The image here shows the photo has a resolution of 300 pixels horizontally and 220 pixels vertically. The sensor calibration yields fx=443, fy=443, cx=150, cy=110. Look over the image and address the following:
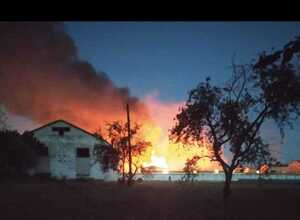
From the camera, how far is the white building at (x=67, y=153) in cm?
3831

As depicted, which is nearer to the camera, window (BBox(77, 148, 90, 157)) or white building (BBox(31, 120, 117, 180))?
white building (BBox(31, 120, 117, 180))

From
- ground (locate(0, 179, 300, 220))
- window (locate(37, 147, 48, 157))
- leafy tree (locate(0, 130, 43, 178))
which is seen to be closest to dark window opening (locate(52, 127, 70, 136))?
window (locate(37, 147, 48, 157))

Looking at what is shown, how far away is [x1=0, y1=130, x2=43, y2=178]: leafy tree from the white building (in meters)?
2.27

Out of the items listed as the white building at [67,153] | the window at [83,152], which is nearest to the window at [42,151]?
the white building at [67,153]

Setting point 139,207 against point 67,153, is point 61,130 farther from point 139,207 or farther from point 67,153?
point 139,207

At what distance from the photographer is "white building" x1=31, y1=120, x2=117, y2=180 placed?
126ft

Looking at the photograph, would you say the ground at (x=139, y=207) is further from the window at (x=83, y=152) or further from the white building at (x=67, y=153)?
the window at (x=83, y=152)

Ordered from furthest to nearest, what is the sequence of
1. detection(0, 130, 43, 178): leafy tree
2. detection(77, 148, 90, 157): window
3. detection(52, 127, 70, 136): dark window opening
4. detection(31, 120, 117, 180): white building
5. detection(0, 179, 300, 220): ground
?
detection(52, 127, 70, 136): dark window opening, detection(77, 148, 90, 157): window, detection(31, 120, 117, 180): white building, detection(0, 130, 43, 178): leafy tree, detection(0, 179, 300, 220): ground

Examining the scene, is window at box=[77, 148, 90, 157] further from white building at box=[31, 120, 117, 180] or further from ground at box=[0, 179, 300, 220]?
ground at box=[0, 179, 300, 220]

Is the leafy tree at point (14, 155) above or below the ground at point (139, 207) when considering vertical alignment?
above

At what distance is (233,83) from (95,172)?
19.5m

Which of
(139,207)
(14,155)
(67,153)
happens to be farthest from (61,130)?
(139,207)

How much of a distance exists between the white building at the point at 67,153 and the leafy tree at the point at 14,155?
227 cm
